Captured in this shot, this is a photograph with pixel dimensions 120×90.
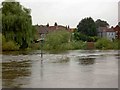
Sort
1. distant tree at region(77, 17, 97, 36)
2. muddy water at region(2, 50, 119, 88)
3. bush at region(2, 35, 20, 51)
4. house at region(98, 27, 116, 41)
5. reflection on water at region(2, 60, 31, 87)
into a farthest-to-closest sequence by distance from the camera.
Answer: house at region(98, 27, 116, 41) → distant tree at region(77, 17, 97, 36) → bush at region(2, 35, 20, 51) → reflection on water at region(2, 60, 31, 87) → muddy water at region(2, 50, 119, 88)

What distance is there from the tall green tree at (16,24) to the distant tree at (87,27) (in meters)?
52.0

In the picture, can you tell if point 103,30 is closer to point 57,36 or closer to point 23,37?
point 57,36

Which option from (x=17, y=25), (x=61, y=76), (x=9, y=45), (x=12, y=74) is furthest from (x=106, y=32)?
(x=61, y=76)

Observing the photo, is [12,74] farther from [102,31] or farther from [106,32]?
[106,32]

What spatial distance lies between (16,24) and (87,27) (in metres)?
55.8

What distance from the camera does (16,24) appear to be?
4253 cm

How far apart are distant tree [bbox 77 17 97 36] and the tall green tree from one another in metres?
52.0

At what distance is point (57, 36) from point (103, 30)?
62.5 meters

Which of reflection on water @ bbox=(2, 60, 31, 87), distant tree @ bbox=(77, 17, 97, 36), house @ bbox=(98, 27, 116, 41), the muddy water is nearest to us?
the muddy water

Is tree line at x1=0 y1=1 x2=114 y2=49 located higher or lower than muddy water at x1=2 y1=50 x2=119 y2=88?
higher

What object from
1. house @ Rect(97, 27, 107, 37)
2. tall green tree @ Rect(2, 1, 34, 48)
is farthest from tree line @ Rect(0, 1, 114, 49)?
house @ Rect(97, 27, 107, 37)

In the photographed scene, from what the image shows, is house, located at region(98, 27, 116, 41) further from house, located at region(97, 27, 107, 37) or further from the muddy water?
the muddy water

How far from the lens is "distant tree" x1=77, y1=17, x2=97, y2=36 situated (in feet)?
314

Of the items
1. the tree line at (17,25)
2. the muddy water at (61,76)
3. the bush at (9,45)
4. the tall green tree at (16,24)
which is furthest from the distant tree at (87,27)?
the muddy water at (61,76)
